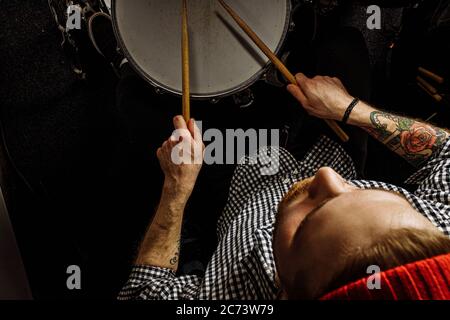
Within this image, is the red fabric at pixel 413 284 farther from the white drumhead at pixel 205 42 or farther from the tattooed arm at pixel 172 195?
the white drumhead at pixel 205 42

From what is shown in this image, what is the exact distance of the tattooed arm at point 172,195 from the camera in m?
0.79

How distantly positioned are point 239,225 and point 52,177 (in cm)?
72

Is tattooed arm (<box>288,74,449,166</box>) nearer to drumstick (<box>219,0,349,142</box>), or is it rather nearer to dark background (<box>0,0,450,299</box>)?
drumstick (<box>219,0,349,142</box>)

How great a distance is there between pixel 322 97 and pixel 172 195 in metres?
0.42

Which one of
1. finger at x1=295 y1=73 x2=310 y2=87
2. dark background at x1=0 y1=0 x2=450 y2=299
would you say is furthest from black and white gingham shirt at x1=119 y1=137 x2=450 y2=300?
dark background at x1=0 y1=0 x2=450 y2=299

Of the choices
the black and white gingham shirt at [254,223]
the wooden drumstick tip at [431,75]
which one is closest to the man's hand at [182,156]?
the black and white gingham shirt at [254,223]

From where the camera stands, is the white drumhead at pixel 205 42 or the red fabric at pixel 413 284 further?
the white drumhead at pixel 205 42

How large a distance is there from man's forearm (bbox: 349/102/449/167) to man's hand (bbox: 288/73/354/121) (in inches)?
1.5

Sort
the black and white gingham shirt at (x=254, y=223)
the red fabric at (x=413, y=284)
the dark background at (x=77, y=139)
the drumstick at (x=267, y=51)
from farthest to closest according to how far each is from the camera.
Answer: the dark background at (x=77, y=139)
the drumstick at (x=267, y=51)
the black and white gingham shirt at (x=254, y=223)
the red fabric at (x=413, y=284)

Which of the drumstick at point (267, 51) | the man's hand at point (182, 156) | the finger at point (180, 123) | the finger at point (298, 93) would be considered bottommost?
the man's hand at point (182, 156)

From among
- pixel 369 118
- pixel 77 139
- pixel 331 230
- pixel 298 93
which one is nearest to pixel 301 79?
pixel 298 93

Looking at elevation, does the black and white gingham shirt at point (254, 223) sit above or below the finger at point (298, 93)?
below

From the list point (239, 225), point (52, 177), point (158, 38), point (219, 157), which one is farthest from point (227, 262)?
point (52, 177)
